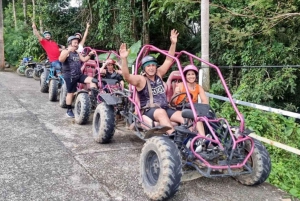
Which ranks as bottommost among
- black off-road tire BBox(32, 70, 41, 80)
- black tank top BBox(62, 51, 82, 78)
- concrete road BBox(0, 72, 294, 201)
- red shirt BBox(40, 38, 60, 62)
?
concrete road BBox(0, 72, 294, 201)

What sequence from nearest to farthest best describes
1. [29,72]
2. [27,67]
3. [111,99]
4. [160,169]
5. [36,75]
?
1. [160,169]
2. [111,99]
3. [36,75]
4. [29,72]
5. [27,67]

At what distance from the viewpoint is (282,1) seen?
19.0 feet

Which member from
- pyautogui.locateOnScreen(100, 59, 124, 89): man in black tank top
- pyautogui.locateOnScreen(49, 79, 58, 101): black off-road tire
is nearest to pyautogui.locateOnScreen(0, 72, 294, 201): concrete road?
pyautogui.locateOnScreen(100, 59, 124, 89): man in black tank top

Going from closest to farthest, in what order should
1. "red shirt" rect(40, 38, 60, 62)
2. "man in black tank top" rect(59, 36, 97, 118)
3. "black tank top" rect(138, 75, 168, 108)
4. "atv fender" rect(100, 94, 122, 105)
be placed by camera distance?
"black tank top" rect(138, 75, 168, 108), "atv fender" rect(100, 94, 122, 105), "man in black tank top" rect(59, 36, 97, 118), "red shirt" rect(40, 38, 60, 62)

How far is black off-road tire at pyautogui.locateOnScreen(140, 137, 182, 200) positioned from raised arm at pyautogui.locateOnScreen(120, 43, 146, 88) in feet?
3.18

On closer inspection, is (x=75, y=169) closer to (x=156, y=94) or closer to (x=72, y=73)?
(x=156, y=94)

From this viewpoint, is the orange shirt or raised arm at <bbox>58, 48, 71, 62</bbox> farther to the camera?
raised arm at <bbox>58, 48, 71, 62</bbox>

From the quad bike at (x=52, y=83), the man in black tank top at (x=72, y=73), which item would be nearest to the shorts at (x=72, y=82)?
the man in black tank top at (x=72, y=73)

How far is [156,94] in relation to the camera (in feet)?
13.6

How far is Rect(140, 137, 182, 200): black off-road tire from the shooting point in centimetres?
285

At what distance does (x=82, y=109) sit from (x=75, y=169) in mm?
1929

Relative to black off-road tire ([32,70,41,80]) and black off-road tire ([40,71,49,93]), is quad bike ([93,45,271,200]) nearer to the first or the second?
black off-road tire ([40,71,49,93])

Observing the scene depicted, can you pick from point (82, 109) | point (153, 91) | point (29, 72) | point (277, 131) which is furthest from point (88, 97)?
point (29, 72)

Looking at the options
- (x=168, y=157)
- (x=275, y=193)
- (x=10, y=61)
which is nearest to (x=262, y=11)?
(x=275, y=193)
